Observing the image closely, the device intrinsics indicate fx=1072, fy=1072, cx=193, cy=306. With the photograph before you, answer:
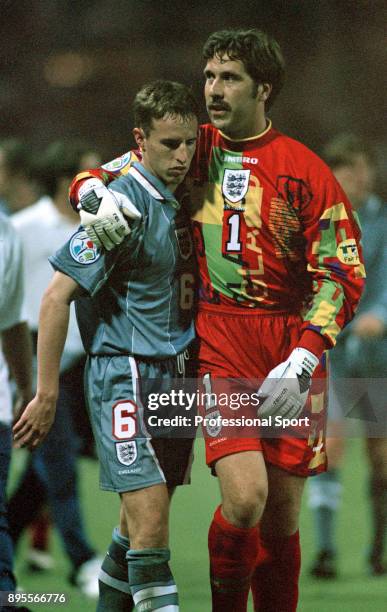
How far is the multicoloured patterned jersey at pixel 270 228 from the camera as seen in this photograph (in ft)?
9.52

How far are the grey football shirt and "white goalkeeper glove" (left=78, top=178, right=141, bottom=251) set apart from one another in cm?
5

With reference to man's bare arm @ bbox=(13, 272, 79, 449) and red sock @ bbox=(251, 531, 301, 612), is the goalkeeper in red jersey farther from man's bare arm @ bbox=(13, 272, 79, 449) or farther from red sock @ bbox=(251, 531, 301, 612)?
man's bare arm @ bbox=(13, 272, 79, 449)

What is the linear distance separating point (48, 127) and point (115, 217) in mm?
5051

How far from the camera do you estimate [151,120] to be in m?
2.83

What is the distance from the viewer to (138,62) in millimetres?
7742

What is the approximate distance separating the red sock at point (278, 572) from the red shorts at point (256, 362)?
0.22 m

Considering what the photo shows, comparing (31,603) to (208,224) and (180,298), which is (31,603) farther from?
(208,224)

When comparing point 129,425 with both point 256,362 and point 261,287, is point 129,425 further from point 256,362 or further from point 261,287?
point 261,287

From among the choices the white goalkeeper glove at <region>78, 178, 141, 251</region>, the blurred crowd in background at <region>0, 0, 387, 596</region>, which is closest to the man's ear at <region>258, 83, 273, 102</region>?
the white goalkeeper glove at <region>78, 178, 141, 251</region>

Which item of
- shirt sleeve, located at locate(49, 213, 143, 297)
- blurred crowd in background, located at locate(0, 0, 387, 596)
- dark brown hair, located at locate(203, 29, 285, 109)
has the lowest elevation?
shirt sleeve, located at locate(49, 213, 143, 297)

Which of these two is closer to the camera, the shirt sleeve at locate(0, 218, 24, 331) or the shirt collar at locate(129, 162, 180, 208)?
the shirt collar at locate(129, 162, 180, 208)

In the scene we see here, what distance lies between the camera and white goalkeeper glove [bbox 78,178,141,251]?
271cm

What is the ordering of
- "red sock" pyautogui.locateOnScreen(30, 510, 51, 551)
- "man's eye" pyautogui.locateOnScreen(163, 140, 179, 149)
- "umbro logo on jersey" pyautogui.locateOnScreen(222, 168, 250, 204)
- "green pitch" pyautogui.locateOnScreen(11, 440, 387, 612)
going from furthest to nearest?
"red sock" pyautogui.locateOnScreen(30, 510, 51, 551), "green pitch" pyautogui.locateOnScreen(11, 440, 387, 612), "umbro logo on jersey" pyautogui.locateOnScreen(222, 168, 250, 204), "man's eye" pyautogui.locateOnScreen(163, 140, 179, 149)

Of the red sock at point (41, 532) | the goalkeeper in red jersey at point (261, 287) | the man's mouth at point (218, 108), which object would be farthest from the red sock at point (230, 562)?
the red sock at point (41, 532)
